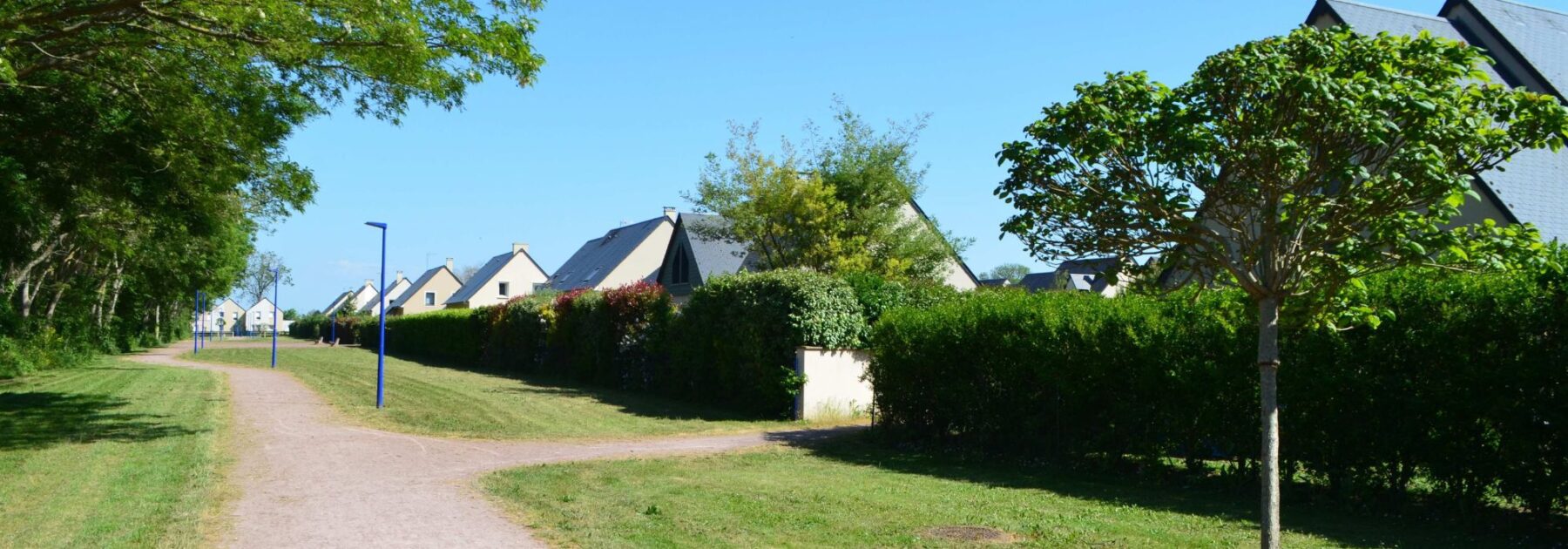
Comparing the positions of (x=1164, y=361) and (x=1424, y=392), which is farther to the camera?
(x=1164, y=361)

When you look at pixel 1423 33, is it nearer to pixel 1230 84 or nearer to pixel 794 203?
pixel 1230 84

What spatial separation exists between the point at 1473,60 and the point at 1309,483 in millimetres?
6164

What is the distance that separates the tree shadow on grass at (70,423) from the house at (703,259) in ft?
61.5

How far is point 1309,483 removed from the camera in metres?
10.1

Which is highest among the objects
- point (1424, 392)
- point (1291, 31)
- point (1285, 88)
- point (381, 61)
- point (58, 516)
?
point (381, 61)

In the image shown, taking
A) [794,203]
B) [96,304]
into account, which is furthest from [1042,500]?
[96,304]

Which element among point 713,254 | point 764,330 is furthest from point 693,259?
point 764,330

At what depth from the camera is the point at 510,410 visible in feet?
67.0

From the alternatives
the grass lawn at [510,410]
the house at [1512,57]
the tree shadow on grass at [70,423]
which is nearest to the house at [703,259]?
the grass lawn at [510,410]

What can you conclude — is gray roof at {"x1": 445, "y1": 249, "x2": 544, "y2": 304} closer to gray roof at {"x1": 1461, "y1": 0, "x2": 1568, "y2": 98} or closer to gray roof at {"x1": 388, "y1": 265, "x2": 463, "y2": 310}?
gray roof at {"x1": 388, "y1": 265, "x2": 463, "y2": 310}

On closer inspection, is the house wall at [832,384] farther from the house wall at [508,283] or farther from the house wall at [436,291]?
the house wall at [436,291]

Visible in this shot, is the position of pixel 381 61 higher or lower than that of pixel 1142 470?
higher

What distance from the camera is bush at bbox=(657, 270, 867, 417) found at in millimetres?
18797

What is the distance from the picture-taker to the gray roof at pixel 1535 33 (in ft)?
64.7
